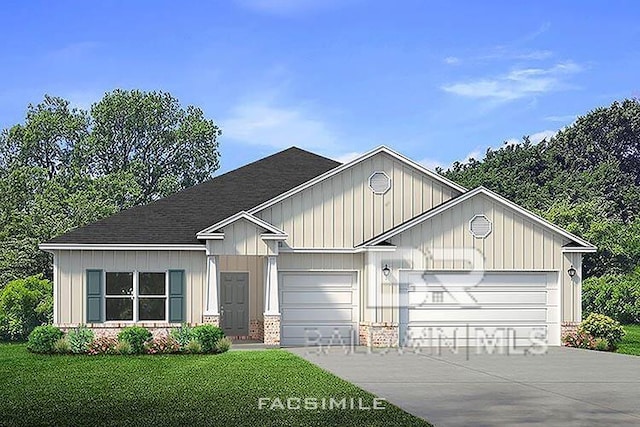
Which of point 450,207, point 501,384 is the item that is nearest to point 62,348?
point 450,207

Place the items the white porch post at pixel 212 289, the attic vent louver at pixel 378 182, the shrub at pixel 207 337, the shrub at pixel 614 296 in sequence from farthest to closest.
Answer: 1. the shrub at pixel 614 296
2. the attic vent louver at pixel 378 182
3. the white porch post at pixel 212 289
4. the shrub at pixel 207 337

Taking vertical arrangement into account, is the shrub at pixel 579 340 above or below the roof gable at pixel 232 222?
below

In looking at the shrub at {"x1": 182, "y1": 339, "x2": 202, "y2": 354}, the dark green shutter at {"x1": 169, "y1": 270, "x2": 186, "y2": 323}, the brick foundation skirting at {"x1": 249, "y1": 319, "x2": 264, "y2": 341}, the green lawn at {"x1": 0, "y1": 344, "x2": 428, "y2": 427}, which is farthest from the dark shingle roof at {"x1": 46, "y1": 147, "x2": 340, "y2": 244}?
the green lawn at {"x1": 0, "y1": 344, "x2": 428, "y2": 427}

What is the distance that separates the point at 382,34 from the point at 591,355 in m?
14.7

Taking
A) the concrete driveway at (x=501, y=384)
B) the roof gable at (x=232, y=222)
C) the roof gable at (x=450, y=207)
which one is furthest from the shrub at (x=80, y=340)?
the roof gable at (x=450, y=207)

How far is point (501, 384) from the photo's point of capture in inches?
665

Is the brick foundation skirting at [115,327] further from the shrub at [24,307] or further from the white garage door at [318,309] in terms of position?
the shrub at [24,307]

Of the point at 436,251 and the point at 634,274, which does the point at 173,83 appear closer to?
the point at 634,274

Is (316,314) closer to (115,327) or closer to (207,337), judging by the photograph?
(207,337)

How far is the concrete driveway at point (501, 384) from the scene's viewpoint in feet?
43.5

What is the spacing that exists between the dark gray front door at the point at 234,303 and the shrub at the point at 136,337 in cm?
486

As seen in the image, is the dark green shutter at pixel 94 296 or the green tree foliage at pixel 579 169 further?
the green tree foliage at pixel 579 169

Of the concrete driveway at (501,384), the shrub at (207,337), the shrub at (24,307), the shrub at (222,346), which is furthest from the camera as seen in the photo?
the shrub at (24,307)

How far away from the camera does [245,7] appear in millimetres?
33000
